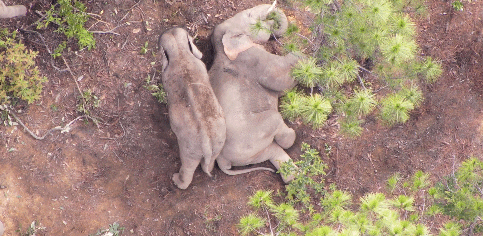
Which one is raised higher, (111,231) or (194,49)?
(194,49)

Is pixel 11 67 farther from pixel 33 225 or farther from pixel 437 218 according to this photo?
pixel 437 218

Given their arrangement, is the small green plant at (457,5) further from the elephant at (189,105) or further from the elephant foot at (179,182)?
the elephant foot at (179,182)

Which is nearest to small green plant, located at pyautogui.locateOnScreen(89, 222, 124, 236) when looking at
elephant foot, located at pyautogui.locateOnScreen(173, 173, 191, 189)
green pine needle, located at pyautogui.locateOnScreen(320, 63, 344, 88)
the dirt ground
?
the dirt ground

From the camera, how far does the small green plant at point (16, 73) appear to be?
4859 mm

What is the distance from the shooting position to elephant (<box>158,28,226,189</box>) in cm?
498

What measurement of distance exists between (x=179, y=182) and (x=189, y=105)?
1.10 metres

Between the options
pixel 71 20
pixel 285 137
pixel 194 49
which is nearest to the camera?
pixel 71 20

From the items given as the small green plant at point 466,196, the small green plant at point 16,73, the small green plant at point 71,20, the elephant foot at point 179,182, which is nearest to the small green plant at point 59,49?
→ the small green plant at point 71,20

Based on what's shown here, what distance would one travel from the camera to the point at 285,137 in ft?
18.6

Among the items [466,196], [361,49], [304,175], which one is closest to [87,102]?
[304,175]

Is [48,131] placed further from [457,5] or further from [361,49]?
[457,5]

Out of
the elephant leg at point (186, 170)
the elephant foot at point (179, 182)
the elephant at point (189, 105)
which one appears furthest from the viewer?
the elephant foot at point (179, 182)

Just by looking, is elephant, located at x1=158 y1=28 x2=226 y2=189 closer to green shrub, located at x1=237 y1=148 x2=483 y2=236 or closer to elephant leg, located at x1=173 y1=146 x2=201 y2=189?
elephant leg, located at x1=173 y1=146 x2=201 y2=189

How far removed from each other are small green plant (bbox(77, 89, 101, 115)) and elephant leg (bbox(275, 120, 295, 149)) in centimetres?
222
